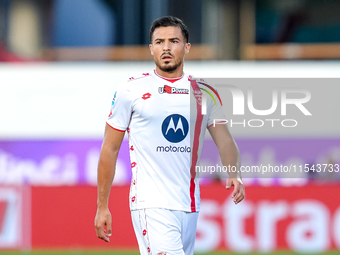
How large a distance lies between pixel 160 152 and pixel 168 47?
2.01ft

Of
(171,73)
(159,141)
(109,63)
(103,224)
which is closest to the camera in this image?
(103,224)

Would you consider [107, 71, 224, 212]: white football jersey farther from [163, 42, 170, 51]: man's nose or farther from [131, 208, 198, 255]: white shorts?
[163, 42, 170, 51]: man's nose

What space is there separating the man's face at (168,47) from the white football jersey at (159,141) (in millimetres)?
141

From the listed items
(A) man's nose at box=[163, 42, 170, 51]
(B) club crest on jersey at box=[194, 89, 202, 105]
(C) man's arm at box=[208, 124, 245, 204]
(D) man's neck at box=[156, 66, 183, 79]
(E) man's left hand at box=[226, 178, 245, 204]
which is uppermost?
(A) man's nose at box=[163, 42, 170, 51]

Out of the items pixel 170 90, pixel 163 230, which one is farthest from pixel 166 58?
pixel 163 230

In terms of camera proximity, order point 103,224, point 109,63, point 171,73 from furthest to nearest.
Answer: point 109,63, point 171,73, point 103,224

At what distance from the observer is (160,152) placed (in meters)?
3.21

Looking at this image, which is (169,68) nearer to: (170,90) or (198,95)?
(170,90)

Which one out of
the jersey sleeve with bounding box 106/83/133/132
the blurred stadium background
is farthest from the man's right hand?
the blurred stadium background

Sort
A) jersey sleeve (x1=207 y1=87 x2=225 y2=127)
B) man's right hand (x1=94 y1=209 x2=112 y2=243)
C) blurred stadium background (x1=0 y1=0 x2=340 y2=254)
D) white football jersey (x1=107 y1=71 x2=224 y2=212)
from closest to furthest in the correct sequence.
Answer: man's right hand (x1=94 y1=209 x2=112 y2=243) → white football jersey (x1=107 y1=71 x2=224 y2=212) → jersey sleeve (x1=207 y1=87 x2=225 y2=127) → blurred stadium background (x1=0 y1=0 x2=340 y2=254)

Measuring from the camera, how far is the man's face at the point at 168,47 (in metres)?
3.25

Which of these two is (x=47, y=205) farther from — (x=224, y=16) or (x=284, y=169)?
(x=224, y=16)

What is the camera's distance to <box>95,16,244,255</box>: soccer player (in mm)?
3180

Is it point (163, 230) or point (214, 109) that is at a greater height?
point (214, 109)
